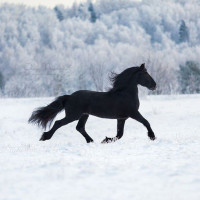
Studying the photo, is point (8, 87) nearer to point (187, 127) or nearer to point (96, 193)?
point (187, 127)

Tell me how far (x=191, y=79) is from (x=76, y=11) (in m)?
120

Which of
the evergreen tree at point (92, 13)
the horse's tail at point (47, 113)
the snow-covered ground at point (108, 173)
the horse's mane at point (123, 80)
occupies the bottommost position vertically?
the snow-covered ground at point (108, 173)

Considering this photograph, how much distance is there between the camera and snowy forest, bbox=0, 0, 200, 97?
44781 millimetres

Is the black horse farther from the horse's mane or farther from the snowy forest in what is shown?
the snowy forest

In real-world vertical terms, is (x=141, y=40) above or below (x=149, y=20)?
below

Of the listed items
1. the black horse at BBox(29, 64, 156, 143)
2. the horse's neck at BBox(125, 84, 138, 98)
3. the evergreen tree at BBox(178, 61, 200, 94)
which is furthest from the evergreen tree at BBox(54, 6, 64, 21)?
the horse's neck at BBox(125, 84, 138, 98)

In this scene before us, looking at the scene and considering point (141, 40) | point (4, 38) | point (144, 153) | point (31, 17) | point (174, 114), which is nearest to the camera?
point (144, 153)

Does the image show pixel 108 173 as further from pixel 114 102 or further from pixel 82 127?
pixel 82 127

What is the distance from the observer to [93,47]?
88.8 m

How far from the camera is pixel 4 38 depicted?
95.2m

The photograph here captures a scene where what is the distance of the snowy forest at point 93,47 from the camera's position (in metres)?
44.8

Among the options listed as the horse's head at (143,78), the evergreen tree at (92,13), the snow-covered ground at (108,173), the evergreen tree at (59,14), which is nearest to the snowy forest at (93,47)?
the evergreen tree at (92,13)

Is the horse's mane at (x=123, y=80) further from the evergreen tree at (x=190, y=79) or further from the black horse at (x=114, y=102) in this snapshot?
the evergreen tree at (x=190, y=79)

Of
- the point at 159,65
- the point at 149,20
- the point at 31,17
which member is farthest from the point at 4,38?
the point at 159,65
